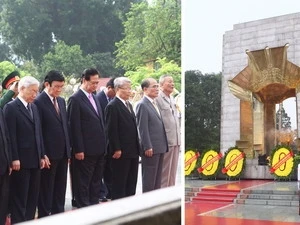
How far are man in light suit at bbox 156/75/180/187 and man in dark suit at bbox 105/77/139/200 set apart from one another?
298mm

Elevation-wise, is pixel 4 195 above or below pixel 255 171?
above

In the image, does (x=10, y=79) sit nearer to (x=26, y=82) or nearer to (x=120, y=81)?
(x=26, y=82)

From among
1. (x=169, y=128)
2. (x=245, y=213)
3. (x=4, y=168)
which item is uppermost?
(x=169, y=128)

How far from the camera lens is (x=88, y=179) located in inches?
121

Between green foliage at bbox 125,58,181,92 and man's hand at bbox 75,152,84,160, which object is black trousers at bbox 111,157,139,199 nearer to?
man's hand at bbox 75,152,84,160

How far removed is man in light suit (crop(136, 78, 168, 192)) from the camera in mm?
3463

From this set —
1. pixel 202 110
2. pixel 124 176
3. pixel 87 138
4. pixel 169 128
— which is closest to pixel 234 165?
pixel 202 110

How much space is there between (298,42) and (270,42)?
0.41 metres

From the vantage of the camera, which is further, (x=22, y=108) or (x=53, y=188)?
(x=53, y=188)

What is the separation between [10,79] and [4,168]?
46 cm

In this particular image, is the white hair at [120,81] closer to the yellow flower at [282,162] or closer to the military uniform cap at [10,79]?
the military uniform cap at [10,79]

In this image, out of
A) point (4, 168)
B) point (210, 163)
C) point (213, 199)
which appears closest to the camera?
point (4, 168)

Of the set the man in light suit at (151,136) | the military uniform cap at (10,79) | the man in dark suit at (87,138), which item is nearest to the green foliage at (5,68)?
the military uniform cap at (10,79)

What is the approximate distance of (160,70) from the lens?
3547mm
